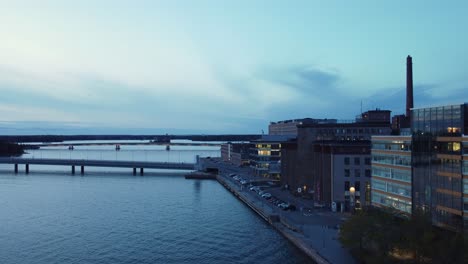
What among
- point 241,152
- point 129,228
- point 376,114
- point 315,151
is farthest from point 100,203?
point 241,152

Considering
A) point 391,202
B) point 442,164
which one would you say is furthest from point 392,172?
point 442,164

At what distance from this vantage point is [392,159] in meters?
30.8

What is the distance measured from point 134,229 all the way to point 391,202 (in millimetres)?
18534

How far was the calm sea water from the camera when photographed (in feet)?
91.8

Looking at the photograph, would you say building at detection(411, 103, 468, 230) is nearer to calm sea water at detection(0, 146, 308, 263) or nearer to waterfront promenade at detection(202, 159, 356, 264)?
waterfront promenade at detection(202, 159, 356, 264)

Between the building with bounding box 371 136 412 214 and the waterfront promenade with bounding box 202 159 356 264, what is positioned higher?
the building with bounding box 371 136 412 214

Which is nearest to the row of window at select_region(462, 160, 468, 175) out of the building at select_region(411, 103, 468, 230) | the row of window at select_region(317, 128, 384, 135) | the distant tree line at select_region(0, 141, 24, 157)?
the building at select_region(411, 103, 468, 230)

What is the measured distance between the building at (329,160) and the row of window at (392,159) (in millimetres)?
7310

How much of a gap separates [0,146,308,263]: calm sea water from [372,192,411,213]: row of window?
23.2 ft

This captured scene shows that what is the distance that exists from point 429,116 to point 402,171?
14.3ft

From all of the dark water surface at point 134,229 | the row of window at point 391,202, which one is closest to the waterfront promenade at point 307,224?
the dark water surface at point 134,229

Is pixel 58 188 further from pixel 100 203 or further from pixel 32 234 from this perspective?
pixel 32 234

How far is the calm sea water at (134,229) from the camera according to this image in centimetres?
2797

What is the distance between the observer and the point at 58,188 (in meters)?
61.4
